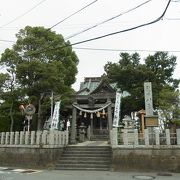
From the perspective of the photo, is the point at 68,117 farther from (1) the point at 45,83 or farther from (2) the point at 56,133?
(2) the point at 56,133

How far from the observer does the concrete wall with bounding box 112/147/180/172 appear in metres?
Answer: 14.7

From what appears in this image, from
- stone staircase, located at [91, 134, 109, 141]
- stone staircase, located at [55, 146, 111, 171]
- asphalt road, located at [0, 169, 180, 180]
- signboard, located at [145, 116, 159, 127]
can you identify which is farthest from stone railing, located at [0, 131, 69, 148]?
stone staircase, located at [91, 134, 109, 141]

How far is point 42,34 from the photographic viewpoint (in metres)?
26.9

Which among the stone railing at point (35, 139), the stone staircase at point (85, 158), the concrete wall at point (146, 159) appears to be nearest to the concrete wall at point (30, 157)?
the stone railing at point (35, 139)

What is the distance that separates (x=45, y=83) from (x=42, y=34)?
5.18 meters

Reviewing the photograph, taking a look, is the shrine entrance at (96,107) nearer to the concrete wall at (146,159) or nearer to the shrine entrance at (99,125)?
the shrine entrance at (99,125)

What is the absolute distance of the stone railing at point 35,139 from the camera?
17245 mm

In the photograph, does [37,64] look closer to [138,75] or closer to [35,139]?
[35,139]

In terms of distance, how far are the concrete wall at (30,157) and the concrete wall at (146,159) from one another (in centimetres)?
367

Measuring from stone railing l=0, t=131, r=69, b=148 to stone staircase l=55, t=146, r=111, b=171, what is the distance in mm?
884

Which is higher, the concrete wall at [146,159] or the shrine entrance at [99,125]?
the shrine entrance at [99,125]

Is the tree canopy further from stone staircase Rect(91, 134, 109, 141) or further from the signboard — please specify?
the signboard

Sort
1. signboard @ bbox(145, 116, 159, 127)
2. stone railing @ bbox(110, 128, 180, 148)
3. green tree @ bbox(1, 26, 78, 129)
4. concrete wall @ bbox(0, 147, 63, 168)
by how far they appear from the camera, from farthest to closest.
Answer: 1. green tree @ bbox(1, 26, 78, 129)
2. concrete wall @ bbox(0, 147, 63, 168)
3. signboard @ bbox(145, 116, 159, 127)
4. stone railing @ bbox(110, 128, 180, 148)

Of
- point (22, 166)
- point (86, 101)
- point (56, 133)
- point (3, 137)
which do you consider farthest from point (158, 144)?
point (86, 101)
